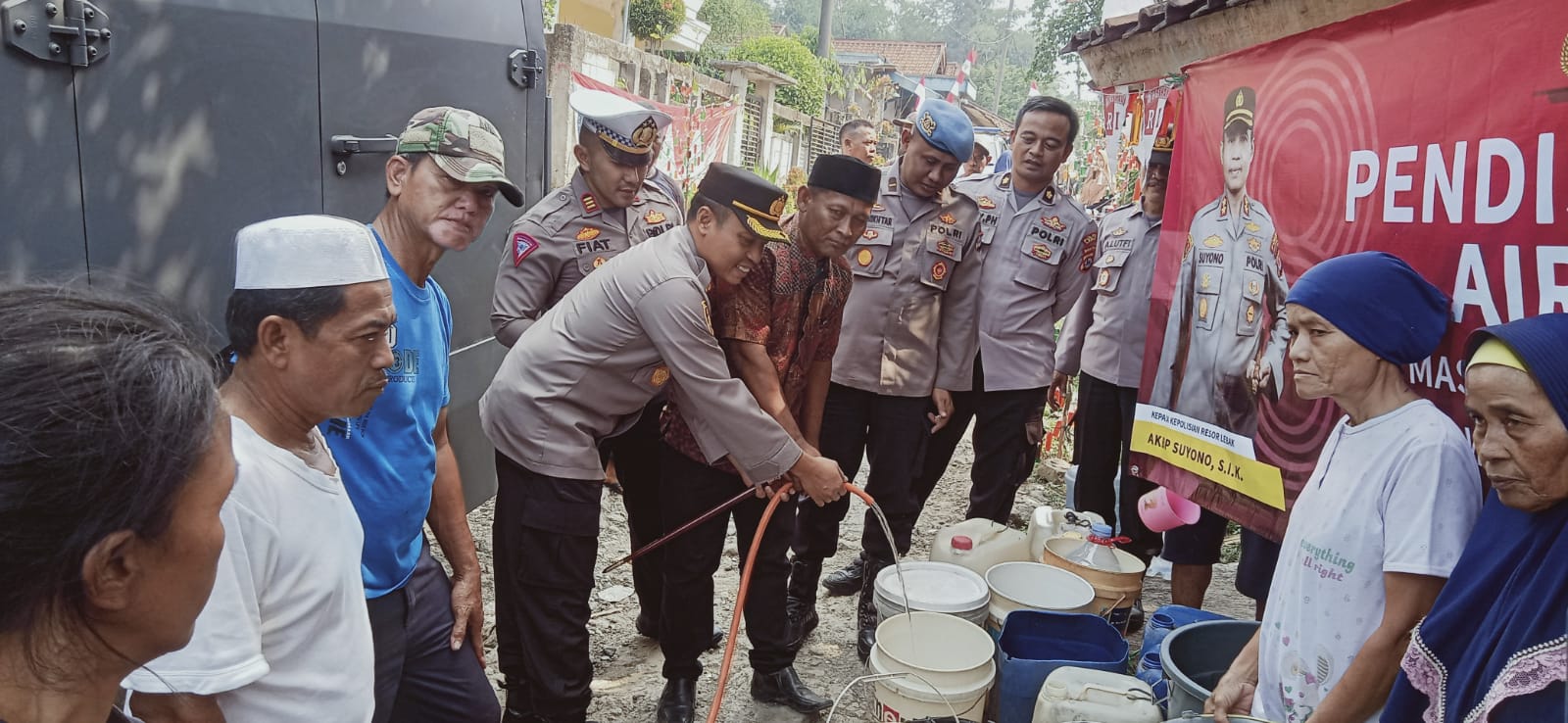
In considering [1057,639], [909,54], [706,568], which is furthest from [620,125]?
[909,54]

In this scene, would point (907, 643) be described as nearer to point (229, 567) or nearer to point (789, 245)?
point (789, 245)

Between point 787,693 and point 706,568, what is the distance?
0.62m

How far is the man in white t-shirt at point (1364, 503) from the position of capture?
6.14ft

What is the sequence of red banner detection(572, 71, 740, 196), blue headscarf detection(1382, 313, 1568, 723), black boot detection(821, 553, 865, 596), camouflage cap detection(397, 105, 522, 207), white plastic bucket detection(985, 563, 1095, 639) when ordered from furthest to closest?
red banner detection(572, 71, 740, 196), black boot detection(821, 553, 865, 596), white plastic bucket detection(985, 563, 1095, 639), camouflage cap detection(397, 105, 522, 207), blue headscarf detection(1382, 313, 1568, 723)

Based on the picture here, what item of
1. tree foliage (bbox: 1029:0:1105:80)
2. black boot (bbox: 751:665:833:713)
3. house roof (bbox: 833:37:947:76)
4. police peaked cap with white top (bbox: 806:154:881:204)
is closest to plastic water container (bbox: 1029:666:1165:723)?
black boot (bbox: 751:665:833:713)

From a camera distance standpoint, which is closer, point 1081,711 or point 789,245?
point 1081,711

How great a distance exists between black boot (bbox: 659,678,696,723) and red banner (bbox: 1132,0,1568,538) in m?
1.71

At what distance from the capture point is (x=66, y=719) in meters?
0.85

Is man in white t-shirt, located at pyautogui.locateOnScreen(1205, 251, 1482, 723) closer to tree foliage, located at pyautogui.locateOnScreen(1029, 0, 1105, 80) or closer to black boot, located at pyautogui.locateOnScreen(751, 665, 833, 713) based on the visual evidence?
black boot, located at pyautogui.locateOnScreen(751, 665, 833, 713)

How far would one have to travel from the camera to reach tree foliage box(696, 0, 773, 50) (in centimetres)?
2700

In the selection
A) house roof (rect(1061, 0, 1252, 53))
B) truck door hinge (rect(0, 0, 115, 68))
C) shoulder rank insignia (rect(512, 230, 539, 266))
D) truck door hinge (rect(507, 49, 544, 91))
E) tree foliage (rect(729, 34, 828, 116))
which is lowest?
shoulder rank insignia (rect(512, 230, 539, 266))

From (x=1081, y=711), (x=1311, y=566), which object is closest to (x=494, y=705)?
(x=1081, y=711)

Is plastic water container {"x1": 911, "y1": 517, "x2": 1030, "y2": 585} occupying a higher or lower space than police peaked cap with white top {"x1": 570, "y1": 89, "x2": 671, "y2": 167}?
lower

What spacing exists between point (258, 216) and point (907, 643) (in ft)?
7.61
